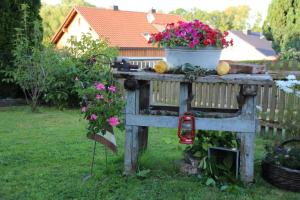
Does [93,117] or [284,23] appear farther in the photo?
[284,23]

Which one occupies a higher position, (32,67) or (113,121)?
(32,67)

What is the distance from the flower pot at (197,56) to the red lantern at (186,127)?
1.76 feet

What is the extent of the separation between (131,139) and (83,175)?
0.70 metres

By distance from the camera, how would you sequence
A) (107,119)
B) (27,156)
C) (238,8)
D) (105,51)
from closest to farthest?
1. (107,119)
2. (27,156)
3. (105,51)
4. (238,8)

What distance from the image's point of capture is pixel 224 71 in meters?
3.82

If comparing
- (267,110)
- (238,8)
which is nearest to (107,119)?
(267,110)

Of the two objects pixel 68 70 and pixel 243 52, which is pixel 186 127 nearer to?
pixel 68 70

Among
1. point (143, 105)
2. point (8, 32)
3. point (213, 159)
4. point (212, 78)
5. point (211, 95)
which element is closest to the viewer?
point (212, 78)

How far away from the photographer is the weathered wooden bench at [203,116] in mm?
3729

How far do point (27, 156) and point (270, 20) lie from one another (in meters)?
18.0

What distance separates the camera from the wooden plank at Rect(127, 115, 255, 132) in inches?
149

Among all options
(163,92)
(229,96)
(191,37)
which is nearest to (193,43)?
(191,37)

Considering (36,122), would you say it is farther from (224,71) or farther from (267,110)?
(224,71)

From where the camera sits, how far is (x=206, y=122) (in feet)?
12.7
